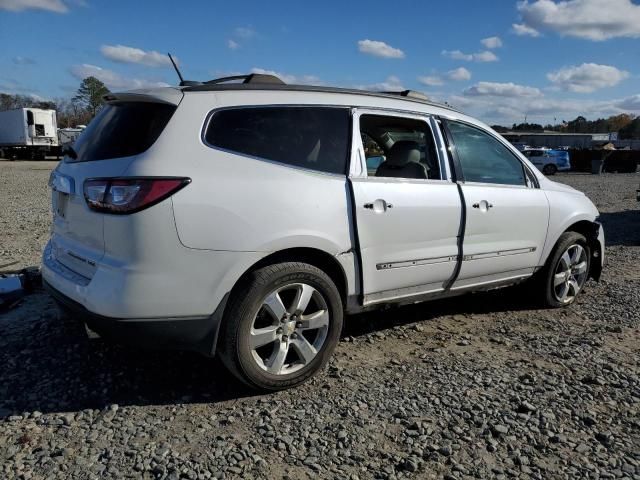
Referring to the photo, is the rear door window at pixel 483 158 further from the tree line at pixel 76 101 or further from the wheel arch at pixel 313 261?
the tree line at pixel 76 101

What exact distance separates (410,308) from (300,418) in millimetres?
2307

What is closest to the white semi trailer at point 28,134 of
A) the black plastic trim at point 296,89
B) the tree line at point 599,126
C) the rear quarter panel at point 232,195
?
the black plastic trim at point 296,89

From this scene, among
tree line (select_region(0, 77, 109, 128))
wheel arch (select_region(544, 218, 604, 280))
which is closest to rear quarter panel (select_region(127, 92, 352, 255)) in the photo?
wheel arch (select_region(544, 218, 604, 280))

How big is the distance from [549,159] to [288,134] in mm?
35176

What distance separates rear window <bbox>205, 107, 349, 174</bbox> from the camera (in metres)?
3.15

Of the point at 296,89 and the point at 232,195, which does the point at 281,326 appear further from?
the point at 296,89

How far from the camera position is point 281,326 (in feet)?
10.8

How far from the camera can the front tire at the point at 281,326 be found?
3.12m

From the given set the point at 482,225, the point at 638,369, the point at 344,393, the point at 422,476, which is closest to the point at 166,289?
the point at 344,393

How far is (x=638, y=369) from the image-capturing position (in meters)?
3.87

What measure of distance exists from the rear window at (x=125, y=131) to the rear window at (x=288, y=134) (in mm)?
300

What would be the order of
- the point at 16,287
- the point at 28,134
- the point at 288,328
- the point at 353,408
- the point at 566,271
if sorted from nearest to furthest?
→ the point at 353,408
the point at 288,328
the point at 16,287
the point at 566,271
the point at 28,134

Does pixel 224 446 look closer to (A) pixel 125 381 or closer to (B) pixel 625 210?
(A) pixel 125 381

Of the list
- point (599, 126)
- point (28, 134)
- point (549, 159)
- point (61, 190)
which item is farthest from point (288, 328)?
point (599, 126)
